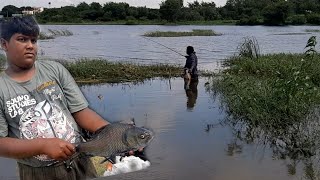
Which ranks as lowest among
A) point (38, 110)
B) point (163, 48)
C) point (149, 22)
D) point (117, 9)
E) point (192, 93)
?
point (149, 22)

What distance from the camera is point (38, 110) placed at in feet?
7.01

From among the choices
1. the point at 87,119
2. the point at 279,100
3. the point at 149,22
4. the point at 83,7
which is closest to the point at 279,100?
the point at 279,100

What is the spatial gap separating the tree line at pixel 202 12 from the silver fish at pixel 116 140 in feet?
261

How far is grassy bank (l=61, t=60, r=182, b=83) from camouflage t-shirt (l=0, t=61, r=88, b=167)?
48.4 feet

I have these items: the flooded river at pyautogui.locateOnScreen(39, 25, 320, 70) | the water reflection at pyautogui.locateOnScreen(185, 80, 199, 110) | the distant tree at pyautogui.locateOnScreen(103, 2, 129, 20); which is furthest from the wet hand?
the distant tree at pyautogui.locateOnScreen(103, 2, 129, 20)

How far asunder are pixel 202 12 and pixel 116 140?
95292mm

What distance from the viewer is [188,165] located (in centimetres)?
715

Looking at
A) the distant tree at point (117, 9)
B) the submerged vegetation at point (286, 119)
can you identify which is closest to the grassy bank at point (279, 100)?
the submerged vegetation at point (286, 119)

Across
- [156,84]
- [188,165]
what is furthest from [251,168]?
[156,84]

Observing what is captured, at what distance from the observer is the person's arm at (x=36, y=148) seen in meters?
1.95

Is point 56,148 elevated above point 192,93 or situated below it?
above

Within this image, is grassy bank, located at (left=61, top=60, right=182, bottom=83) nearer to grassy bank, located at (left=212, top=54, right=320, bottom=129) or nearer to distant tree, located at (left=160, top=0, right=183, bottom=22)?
grassy bank, located at (left=212, top=54, right=320, bottom=129)

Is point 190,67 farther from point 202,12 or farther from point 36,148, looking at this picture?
point 202,12

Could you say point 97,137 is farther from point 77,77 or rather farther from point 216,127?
point 77,77
